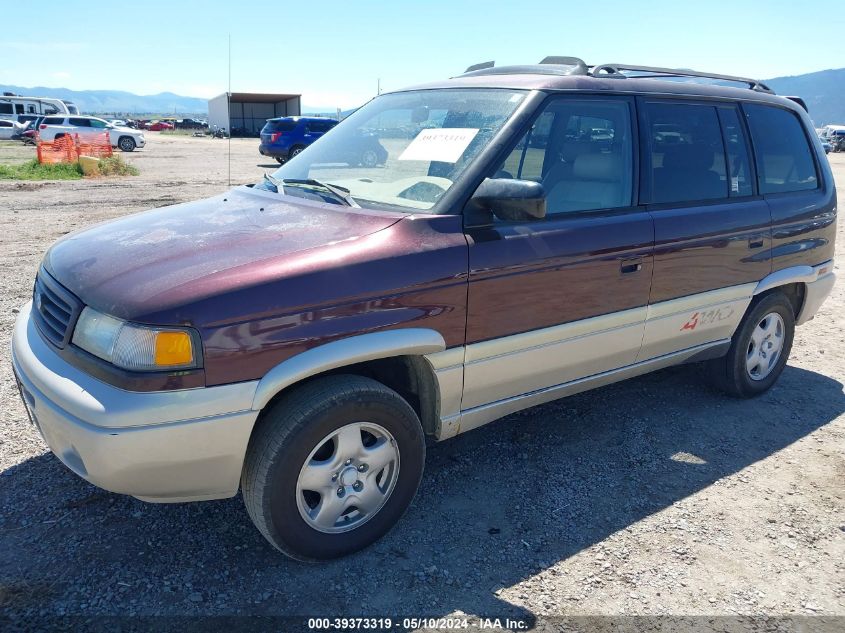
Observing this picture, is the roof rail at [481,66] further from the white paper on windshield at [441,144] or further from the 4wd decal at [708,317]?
the 4wd decal at [708,317]

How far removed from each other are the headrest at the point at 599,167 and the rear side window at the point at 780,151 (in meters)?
1.27

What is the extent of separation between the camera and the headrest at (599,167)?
11.5 feet

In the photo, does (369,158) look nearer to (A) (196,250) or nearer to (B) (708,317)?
(A) (196,250)

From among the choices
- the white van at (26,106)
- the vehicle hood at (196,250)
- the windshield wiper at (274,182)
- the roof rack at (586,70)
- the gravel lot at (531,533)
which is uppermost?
the white van at (26,106)

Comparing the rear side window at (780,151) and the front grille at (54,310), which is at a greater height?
the rear side window at (780,151)

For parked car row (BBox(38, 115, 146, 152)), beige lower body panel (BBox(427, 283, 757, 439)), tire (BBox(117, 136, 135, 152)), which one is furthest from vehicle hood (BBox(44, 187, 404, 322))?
tire (BBox(117, 136, 135, 152))

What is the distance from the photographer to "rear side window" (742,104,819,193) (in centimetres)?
425

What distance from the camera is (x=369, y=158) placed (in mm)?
3521

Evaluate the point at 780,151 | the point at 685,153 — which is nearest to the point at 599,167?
the point at 685,153

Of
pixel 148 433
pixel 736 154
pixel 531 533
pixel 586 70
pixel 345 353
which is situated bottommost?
pixel 531 533

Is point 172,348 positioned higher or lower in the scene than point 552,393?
higher

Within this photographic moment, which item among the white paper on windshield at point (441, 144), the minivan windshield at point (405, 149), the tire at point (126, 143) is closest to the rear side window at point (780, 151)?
the minivan windshield at point (405, 149)

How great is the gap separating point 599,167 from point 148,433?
254cm

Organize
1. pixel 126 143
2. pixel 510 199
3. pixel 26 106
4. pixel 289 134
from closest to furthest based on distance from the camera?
pixel 510 199 < pixel 289 134 < pixel 126 143 < pixel 26 106
